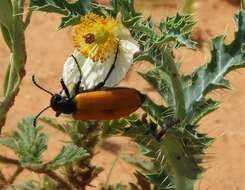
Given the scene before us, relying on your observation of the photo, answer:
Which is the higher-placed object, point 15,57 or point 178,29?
point 178,29

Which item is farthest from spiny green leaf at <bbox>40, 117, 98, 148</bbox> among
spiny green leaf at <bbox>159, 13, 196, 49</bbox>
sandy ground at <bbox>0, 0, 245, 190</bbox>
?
spiny green leaf at <bbox>159, 13, 196, 49</bbox>

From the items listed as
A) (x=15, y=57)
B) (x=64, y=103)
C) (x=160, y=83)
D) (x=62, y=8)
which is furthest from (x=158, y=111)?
(x=15, y=57)

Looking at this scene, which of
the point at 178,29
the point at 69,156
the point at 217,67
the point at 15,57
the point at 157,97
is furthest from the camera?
the point at 157,97

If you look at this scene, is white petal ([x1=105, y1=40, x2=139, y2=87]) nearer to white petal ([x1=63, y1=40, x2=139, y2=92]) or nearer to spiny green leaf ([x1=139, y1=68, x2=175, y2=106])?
white petal ([x1=63, y1=40, x2=139, y2=92])

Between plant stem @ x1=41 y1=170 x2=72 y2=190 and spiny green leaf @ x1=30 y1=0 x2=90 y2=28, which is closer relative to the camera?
spiny green leaf @ x1=30 y1=0 x2=90 y2=28

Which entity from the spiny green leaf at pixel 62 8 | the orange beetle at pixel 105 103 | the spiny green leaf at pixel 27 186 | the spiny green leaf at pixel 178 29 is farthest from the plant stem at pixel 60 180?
the spiny green leaf at pixel 178 29

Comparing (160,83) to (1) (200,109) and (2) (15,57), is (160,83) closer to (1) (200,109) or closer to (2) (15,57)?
(1) (200,109)
